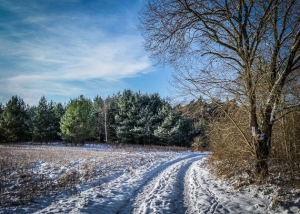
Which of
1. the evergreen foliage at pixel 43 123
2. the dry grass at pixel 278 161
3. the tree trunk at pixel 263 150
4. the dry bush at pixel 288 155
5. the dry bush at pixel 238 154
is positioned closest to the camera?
the dry grass at pixel 278 161

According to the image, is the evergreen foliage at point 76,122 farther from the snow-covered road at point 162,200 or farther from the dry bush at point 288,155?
the dry bush at point 288,155

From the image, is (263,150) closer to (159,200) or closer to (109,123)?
(159,200)

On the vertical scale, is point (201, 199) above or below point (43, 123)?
below

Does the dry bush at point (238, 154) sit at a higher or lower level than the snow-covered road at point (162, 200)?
higher

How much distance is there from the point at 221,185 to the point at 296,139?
288cm

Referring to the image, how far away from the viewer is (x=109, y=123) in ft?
127

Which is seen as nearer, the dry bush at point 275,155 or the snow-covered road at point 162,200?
the snow-covered road at point 162,200

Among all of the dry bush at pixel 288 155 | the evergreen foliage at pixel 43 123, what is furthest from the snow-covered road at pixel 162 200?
the evergreen foliage at pixel 43 123

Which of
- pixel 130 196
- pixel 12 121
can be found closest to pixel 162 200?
pixel 130 196

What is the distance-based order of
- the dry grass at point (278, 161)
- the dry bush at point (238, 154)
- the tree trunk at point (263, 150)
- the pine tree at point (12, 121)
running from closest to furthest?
1. the dry grass at point (278, 161)
2. the tree trunk at point (263, 150)
3. the dry bush at point (238, 154)
4. the pine tree at point (12, 121)

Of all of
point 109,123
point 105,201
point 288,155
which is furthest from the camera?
point 109,123

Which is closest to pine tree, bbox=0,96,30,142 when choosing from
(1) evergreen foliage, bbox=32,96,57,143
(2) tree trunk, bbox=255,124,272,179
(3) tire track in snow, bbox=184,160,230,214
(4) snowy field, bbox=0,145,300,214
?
(1) evergreen foliage, bbox=32,96,57,143

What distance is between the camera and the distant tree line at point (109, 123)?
104 ft

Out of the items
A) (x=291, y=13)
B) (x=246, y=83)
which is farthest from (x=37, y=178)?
(x=291, y=13)
